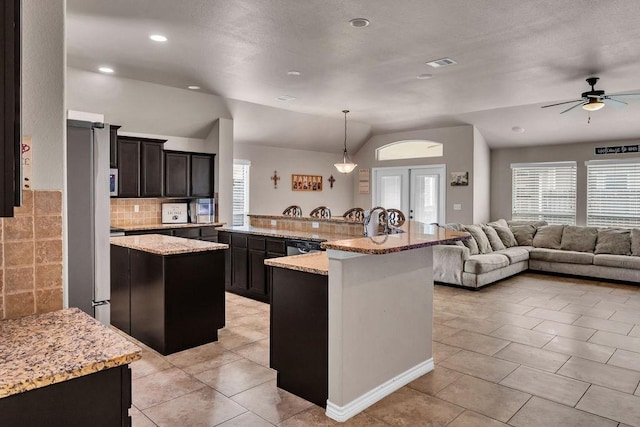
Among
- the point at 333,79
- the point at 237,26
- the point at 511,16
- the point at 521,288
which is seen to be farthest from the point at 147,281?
the point at 521,288

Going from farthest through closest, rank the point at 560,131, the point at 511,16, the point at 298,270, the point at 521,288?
the point at 560,131
the point at 521,288
the point at 511,16
the point at 298,270

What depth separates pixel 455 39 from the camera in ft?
13.7

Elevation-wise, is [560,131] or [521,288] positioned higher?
[560,131]

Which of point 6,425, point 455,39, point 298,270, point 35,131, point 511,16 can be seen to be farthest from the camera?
point 455,39

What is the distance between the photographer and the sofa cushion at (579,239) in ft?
24.1

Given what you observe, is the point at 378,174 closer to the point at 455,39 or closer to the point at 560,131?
the point at 560,131

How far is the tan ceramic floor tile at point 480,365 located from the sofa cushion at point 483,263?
2572 mm

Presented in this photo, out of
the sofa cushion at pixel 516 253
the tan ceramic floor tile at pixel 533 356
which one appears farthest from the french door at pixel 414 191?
the tan ceramic floor tile at pixel 533 356

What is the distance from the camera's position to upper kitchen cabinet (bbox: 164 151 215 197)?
7.02 meters

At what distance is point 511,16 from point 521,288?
4.13 m

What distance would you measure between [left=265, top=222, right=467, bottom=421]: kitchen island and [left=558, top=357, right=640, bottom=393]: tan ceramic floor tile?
111cm

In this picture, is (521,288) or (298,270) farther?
(521,288)

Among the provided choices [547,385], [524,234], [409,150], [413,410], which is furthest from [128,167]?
[524,234]

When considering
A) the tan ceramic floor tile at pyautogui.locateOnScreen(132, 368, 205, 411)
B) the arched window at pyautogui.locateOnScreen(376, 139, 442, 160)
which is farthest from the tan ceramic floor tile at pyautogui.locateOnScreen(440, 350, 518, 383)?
the arched window at pyautogui.locateOnScreen(376, 139, 442, 160)
